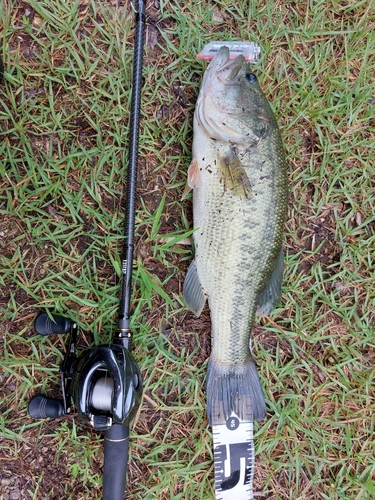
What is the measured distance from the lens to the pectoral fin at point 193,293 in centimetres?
238

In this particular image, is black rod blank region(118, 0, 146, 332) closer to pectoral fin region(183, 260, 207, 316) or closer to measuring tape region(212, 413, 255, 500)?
pectoral fin region(183, 260, 207, 316)

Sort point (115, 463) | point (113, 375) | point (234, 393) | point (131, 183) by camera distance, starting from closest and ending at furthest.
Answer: point (113, 375)
point (115, 463)
point (131, 183)
point (234, 393)

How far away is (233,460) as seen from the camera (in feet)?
8.01

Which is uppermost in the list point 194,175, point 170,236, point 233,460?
point 194,175

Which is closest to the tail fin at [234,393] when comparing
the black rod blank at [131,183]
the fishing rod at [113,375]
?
the fishing rod at [113,375]

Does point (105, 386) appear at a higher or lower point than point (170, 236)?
lower

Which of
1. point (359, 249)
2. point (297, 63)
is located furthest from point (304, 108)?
point (359, 249)

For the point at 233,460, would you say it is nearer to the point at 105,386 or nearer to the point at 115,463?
the point at 115,463

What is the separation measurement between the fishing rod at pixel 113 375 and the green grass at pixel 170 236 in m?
0.14

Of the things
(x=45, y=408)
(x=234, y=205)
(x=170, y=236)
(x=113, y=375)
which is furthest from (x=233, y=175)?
(x=45, y=408)

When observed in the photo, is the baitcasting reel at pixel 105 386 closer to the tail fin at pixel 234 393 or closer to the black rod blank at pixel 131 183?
the black rod blank at pixel 131 183

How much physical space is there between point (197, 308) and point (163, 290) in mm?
231

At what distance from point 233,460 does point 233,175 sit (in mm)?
1609

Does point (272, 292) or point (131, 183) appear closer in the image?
point (131, 183)
